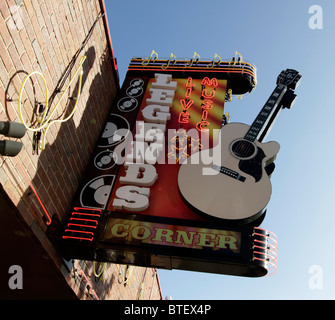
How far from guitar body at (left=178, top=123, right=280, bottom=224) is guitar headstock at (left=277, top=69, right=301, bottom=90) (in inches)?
83.0

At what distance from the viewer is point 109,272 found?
9195 mm

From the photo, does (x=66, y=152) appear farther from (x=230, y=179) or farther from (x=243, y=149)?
(x=243, y=149)

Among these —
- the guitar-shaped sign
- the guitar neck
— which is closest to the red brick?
the guitar-shaped sign

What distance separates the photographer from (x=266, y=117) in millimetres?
8398

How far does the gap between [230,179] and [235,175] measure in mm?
139

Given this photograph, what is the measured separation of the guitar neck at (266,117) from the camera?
26.3 feet

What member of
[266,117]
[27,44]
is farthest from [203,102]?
[27,44]

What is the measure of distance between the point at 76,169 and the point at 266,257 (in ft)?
13.5

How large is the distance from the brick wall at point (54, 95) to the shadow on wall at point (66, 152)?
0.01 metres

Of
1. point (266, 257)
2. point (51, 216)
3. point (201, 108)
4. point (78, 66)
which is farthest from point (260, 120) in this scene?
point (51, 216)

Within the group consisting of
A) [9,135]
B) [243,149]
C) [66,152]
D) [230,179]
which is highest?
[243,149]

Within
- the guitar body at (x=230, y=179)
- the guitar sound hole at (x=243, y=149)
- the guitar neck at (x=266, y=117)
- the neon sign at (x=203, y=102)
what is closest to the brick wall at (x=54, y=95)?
the neon sign at (x=203, y=102)

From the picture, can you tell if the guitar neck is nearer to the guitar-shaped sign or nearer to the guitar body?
the guitar-shaped sign
